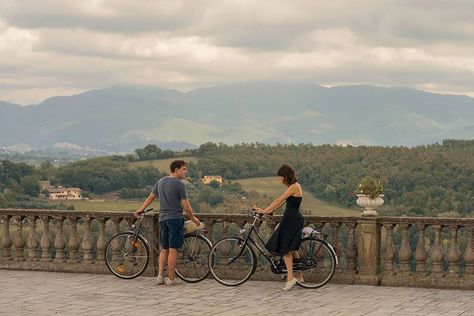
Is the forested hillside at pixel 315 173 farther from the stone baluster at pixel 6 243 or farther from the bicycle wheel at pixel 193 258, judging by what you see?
the bicycle wheel at pixel 193 258

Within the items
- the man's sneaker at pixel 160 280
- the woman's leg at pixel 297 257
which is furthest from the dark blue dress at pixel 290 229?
the man's sneaker at pixel 160 280

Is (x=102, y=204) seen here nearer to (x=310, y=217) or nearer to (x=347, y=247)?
(x=310, y=217)

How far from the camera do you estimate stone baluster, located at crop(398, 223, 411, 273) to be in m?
13.2

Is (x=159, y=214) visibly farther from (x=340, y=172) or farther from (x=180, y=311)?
(x=340, y=172)

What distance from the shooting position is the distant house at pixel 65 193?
10025cm

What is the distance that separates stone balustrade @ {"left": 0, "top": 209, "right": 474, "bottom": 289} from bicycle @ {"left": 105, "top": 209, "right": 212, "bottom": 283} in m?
0.29

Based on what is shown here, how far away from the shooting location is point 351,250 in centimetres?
Result: 1369

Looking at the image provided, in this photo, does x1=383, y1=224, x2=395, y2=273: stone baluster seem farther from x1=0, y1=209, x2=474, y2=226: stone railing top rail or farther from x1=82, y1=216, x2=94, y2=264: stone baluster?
x1=82, y1=216, x2=94, y2=264: stone baluster

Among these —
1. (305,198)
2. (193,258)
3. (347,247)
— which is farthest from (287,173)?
(305,198)

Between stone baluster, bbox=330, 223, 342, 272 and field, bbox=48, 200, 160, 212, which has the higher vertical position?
stone baluster, bbox=330, 223, 342, 272

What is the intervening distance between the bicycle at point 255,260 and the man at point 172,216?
60 cm

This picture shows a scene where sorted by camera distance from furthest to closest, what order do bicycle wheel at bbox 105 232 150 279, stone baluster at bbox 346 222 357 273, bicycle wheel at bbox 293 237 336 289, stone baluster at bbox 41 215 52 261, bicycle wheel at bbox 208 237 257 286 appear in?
stone baluster at bbox 41 215 52 261, bicycle wheel at bbox 105 232 150 279, stone baluster at bbox 346 222 357 273, bicycle wheel at bbox 208 237 257 286, bicycle wheel at bbox 293 237 336 289

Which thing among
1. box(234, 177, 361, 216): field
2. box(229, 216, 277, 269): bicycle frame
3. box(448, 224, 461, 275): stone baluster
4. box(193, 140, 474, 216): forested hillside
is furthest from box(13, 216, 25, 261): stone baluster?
box(234, 177, 361, 216): field

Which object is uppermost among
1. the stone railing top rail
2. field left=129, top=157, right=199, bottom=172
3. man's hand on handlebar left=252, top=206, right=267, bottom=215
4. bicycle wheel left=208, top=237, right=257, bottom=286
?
field left=129, top=157, right=199, bottom=172
